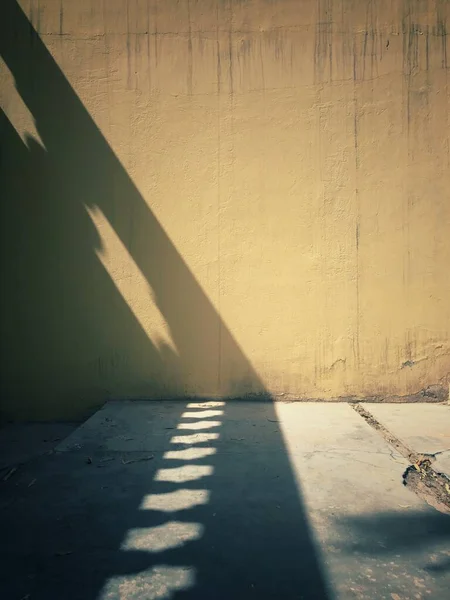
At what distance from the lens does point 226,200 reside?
343 centimetres

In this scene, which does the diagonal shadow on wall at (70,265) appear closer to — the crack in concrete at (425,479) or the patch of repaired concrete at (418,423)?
the patch of repaired concrete at (418,423)

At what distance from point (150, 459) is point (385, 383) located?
1955 mm

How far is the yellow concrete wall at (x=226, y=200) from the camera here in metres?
3.41

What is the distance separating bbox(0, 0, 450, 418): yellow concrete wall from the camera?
341cm

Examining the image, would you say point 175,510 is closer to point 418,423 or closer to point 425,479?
point 425,479

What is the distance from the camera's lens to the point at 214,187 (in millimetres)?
3430

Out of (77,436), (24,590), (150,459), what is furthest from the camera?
(77,436)

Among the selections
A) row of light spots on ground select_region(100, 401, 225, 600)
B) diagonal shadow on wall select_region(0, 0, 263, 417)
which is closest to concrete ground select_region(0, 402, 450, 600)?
row of light spots on ground select_region(100, 401, 225, 600)

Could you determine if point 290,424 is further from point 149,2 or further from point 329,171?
point 149,2

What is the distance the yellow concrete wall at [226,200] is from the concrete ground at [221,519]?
81cm

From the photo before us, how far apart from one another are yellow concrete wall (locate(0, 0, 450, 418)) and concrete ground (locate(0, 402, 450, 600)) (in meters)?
0.81

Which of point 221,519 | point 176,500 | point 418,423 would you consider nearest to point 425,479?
point 418,423

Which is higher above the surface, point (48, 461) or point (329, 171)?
point (329, 171)

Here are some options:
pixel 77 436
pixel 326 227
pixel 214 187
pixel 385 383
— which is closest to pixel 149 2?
pixel 214 187
